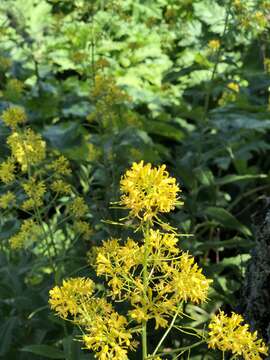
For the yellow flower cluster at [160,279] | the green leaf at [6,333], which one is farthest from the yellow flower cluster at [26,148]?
the yellow flower cluster at [160,279]

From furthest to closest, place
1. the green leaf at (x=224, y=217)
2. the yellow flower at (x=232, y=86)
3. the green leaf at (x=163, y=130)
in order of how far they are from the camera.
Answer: the green leaf at (x=163, y=130), the yellow flower at (x=232, y=86), the green leaf at (x=224, y=217)

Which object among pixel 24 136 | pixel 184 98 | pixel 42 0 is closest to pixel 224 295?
pixel 24 136

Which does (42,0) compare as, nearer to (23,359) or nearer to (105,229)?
(105,229)

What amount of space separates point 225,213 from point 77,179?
4.79ft

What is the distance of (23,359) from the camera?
2.36 metres

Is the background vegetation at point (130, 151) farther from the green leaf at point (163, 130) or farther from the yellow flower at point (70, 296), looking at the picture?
the yellow flower at point (70, 296)

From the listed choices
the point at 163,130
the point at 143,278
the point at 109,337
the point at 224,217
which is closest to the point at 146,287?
the point at 143,278

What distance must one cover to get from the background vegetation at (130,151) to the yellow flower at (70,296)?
668mm

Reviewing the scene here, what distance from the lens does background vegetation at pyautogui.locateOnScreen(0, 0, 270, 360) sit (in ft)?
8.12

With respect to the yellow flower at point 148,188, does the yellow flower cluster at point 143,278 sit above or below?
below

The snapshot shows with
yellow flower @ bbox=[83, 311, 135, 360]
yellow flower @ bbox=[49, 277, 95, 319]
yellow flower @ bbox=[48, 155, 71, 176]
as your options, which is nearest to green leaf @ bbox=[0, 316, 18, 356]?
yellow flower @ bbox=[48, 155, 71, 176]

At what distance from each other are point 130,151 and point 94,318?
1973 millimetres

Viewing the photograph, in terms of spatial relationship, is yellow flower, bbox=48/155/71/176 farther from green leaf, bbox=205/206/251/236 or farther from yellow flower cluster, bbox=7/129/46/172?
green leaf, bbox=205/206/251/236

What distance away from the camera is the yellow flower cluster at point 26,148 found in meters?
2.19
